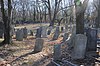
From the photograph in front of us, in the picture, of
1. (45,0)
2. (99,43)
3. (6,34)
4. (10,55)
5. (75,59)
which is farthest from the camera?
(45,0)

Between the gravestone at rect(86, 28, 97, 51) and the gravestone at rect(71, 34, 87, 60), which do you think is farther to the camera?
the gravestone at rect(86, 28, 97, 51)

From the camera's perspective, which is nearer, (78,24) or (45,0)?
(78,24)

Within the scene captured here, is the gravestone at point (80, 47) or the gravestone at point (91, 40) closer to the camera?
the gravestone at point (80, 47)

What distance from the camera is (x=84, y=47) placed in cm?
942

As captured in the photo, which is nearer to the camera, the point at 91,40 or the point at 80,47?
the point at 80,47

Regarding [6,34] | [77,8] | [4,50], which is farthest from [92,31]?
[6,34]

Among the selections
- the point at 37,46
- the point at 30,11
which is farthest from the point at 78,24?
the point at 30,11

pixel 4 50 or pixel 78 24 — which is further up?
pixel 78 24

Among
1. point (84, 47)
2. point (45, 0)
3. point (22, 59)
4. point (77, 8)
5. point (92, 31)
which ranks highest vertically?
point (45, 0)

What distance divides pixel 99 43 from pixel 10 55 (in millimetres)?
4970

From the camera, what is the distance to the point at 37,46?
12.0 metres

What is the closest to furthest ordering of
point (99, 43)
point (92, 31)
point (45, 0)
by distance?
point (92, 31) < point (99, 43) < point (45, 0)

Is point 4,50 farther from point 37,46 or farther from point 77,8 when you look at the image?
point 77,8

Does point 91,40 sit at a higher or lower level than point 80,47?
higher
